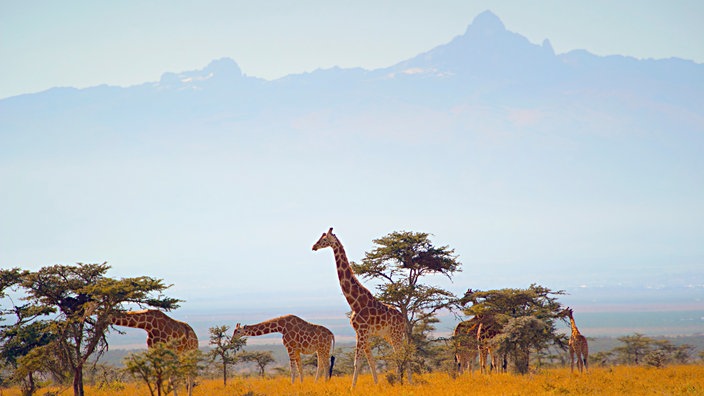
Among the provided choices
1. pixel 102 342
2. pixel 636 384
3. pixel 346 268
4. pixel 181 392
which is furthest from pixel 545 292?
pixel 102 342

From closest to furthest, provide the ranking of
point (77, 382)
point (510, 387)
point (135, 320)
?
point (77, 382) → point (135, 320) → point (510, 387)

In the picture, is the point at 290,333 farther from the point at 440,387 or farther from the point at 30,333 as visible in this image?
the point at 30,333

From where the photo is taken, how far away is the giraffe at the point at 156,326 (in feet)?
89.2

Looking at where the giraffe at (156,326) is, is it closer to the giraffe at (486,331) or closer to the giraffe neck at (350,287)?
the giraffe neck at (350,287)

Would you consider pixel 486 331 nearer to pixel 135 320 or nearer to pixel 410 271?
pixel 410 271

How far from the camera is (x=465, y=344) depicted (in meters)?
36.4

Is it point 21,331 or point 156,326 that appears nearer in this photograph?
point 156,326

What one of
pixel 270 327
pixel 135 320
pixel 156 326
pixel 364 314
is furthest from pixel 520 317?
pixel 135 320

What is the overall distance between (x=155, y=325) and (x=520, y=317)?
637 inches

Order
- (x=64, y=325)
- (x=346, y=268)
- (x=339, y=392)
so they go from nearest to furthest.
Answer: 1. (x=64, y=325)
2. (x=339, y=392)
3. (x=346, y=268)

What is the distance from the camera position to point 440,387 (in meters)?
29.1

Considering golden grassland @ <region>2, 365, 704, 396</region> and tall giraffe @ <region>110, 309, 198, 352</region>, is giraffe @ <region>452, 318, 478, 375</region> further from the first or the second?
tall giraffe @ <region>110, 309, 198, 352</region>

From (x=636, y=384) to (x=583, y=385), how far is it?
7.79 ft

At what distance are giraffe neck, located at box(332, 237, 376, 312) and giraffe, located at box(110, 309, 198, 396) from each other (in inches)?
273
